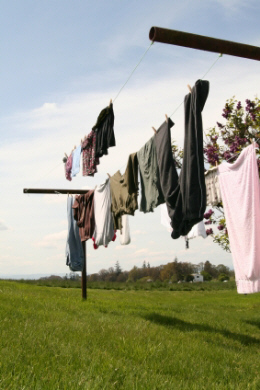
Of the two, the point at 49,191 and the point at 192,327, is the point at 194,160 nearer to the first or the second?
the point at 192,327

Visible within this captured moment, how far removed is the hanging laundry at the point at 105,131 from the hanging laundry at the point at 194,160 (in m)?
3.56

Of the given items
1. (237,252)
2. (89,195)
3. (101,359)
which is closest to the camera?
(101,359)

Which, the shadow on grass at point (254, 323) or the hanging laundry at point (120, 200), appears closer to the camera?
the hanging laundry at point (120, 200)

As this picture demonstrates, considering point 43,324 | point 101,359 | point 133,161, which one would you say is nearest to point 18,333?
point 43,324

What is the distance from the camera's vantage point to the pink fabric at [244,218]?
602cm

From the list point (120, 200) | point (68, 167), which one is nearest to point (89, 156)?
point (68, 167)

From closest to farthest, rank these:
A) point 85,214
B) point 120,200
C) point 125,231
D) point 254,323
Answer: point 120,200
point 125,231
point 254,323
point 85,214

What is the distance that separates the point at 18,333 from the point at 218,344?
333 cm

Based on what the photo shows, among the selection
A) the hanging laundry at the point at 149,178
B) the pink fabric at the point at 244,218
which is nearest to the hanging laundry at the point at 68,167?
the hanging laundry at the point at 149,178

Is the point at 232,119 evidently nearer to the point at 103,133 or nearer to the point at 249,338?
the point at 103,133

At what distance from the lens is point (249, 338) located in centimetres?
813

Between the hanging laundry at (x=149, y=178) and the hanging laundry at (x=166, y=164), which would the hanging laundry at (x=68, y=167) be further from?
the hanging laundry at (x=166, y=164)

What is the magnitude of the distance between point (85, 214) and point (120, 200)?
2.42 metres

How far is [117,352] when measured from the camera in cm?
564
